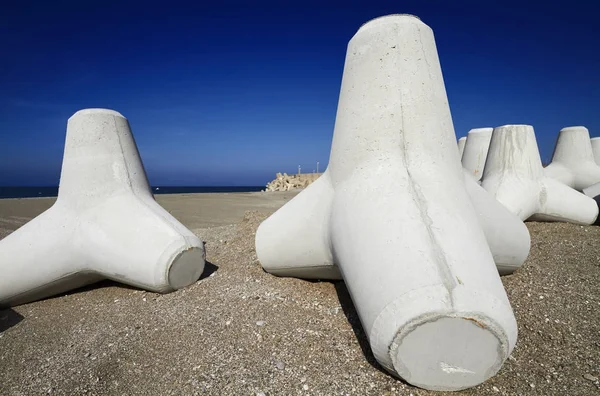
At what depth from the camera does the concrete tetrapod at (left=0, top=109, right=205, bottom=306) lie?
11.3 ft

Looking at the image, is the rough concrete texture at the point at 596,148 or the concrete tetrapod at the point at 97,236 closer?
the concrete tetrapod at the point at 97,236

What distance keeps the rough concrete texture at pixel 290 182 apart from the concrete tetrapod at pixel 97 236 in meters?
19.5

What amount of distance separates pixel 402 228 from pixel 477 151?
8195 mm

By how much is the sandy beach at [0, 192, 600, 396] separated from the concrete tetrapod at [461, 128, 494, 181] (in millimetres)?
5484

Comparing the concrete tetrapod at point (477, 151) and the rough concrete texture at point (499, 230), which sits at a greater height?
the concrete tetrapod at point (477, 151)

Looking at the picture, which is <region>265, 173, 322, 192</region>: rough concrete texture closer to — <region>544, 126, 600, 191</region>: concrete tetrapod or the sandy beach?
<region>544, 126, 600, 191</region>: concrete tetrapod

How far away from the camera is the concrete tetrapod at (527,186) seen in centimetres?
608

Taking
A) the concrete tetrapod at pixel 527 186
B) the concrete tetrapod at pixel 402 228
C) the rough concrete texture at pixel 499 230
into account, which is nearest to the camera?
the concrete tetrapod at pixel 402 228

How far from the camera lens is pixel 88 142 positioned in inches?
155

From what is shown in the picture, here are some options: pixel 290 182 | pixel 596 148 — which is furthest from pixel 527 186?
pixel 290 182

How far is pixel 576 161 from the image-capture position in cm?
881

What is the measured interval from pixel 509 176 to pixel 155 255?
6101mm

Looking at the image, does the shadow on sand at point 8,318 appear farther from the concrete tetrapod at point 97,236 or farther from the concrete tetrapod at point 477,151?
the concrete tetrapod at point 477,151

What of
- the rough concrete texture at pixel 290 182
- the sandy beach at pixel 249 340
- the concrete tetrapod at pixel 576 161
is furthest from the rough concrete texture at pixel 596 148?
the rough concrete texture at pixel 290 182
